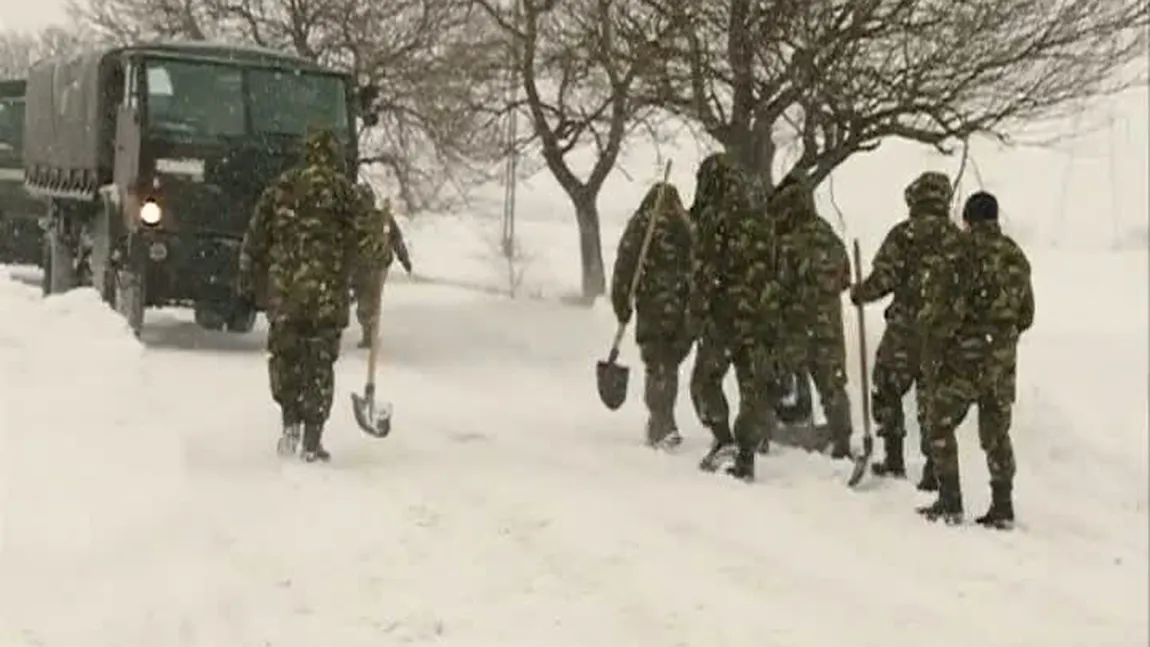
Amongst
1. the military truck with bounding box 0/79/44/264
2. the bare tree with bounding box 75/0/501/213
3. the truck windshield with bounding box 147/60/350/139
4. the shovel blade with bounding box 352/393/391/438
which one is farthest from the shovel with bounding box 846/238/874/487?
the military truck with bounding box 0/79/44/264

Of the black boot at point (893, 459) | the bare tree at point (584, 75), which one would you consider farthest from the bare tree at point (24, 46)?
the black boot at point (893, 459)

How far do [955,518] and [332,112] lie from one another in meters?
8.35

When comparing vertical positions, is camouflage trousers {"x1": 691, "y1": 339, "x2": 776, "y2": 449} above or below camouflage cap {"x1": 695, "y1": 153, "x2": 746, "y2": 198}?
below

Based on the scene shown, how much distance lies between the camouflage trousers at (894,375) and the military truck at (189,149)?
6039mm

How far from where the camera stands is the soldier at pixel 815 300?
10.9m

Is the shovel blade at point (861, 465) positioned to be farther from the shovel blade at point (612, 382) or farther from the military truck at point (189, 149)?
the military truck at point (189, 149)

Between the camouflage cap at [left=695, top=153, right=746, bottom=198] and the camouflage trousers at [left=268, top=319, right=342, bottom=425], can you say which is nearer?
the camouflage trousers at [left=268, top=319, right=342, bottom=425]

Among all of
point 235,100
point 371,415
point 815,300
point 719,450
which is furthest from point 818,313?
point 235,100

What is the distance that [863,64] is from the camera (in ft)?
53.0

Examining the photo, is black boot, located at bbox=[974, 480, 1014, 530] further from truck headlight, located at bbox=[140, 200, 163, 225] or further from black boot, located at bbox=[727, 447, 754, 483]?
truck headlight, located at bbox=[140, 200, 163, 225]

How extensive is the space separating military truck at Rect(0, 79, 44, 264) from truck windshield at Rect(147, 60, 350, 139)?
9.10m

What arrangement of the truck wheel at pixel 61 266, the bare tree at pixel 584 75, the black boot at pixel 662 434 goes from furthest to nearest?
the truck wheel at pixel 61 266
the bare tree at pixel 584 75
the black boot at pixel 662 434

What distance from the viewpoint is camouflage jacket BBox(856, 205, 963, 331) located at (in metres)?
9.91

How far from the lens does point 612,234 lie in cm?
5719
